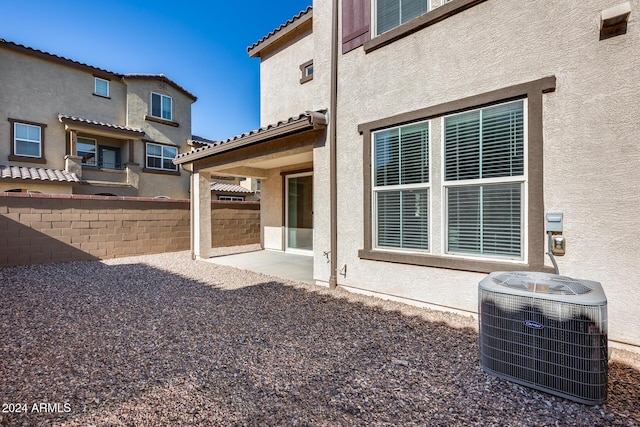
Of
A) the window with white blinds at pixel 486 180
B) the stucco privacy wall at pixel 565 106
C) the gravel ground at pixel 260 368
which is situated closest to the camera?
the gravel ground at pixel 260 368

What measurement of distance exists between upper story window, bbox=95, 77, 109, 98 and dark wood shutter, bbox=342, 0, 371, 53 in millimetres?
17595

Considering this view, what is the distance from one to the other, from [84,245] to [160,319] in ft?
25.1

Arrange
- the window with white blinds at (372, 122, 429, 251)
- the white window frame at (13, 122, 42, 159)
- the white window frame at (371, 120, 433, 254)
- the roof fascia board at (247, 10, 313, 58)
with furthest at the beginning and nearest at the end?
the white window frame at (13, 122, 42, 159)
the roof fascia board at (247, 10, 313, 58)
the window with white blinds at (372, 122, 429, 251)
the white window frame at (371, 120, 433, 254)

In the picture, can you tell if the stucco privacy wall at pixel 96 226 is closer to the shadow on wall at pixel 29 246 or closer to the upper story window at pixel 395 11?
the shadow on wall at pixel 29 246

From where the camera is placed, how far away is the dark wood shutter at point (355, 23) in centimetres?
589

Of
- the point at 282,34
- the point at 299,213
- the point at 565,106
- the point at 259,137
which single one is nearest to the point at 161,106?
the point at 282,34

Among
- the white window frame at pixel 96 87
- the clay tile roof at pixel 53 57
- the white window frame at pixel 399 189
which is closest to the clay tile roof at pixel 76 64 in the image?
the clay tile roof at pixel 53 57

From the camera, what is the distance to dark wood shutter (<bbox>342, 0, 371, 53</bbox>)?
5.89 metres

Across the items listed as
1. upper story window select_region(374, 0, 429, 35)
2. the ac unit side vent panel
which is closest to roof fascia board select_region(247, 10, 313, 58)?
upper story window select_region(374, 0, 429, 35)

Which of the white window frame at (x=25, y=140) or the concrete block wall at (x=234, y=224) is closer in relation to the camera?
the concrete block wall at (x=234, y=224)

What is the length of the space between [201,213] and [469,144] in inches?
331

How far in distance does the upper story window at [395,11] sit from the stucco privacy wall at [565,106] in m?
0.46

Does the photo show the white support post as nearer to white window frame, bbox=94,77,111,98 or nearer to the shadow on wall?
the shadow on wall

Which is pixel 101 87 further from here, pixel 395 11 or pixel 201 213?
pixel 395 11
